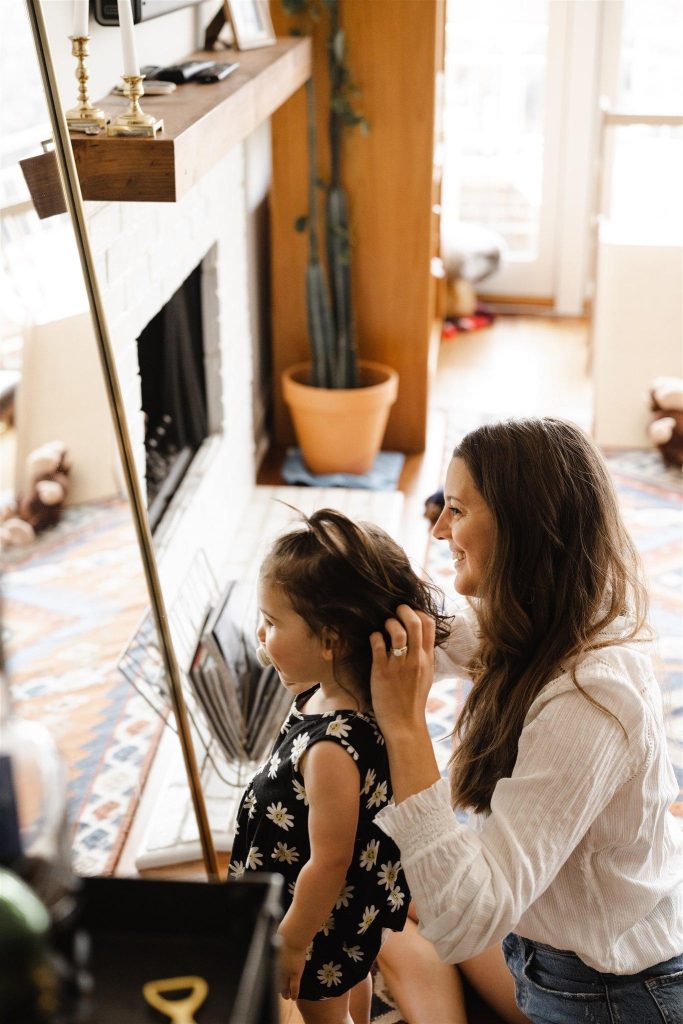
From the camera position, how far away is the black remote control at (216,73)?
224 cm

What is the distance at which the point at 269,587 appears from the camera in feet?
4.34

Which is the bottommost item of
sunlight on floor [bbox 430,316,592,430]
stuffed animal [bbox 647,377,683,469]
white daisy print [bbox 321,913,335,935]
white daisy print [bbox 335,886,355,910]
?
sunlight on floor [bbox 430,316,592,430]

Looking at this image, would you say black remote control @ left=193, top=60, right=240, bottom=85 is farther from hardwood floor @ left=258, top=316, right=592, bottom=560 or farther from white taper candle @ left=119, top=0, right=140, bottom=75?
hardwood floor @ left=258, top=316, right=592, bottom=560

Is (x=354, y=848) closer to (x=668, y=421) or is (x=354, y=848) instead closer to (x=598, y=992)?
(x=598, y=992)

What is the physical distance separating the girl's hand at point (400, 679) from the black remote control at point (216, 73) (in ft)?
4.63

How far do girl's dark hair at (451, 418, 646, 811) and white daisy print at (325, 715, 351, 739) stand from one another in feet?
0.59

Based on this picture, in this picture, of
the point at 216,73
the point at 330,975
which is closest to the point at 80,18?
the point at 216,73

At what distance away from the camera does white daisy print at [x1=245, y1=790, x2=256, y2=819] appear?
4.56 feet

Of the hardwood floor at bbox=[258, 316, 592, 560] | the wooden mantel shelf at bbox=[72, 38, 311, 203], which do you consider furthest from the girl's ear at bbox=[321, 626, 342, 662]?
the hardwood floor at bbox=[258, 316, 592, 560]

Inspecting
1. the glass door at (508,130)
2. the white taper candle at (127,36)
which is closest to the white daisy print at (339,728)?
the white taper candle at (127,36)

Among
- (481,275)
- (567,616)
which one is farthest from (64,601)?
(481,275)

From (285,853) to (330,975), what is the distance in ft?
0.56

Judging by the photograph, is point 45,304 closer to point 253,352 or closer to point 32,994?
point 32,994

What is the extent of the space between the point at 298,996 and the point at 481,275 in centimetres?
414
